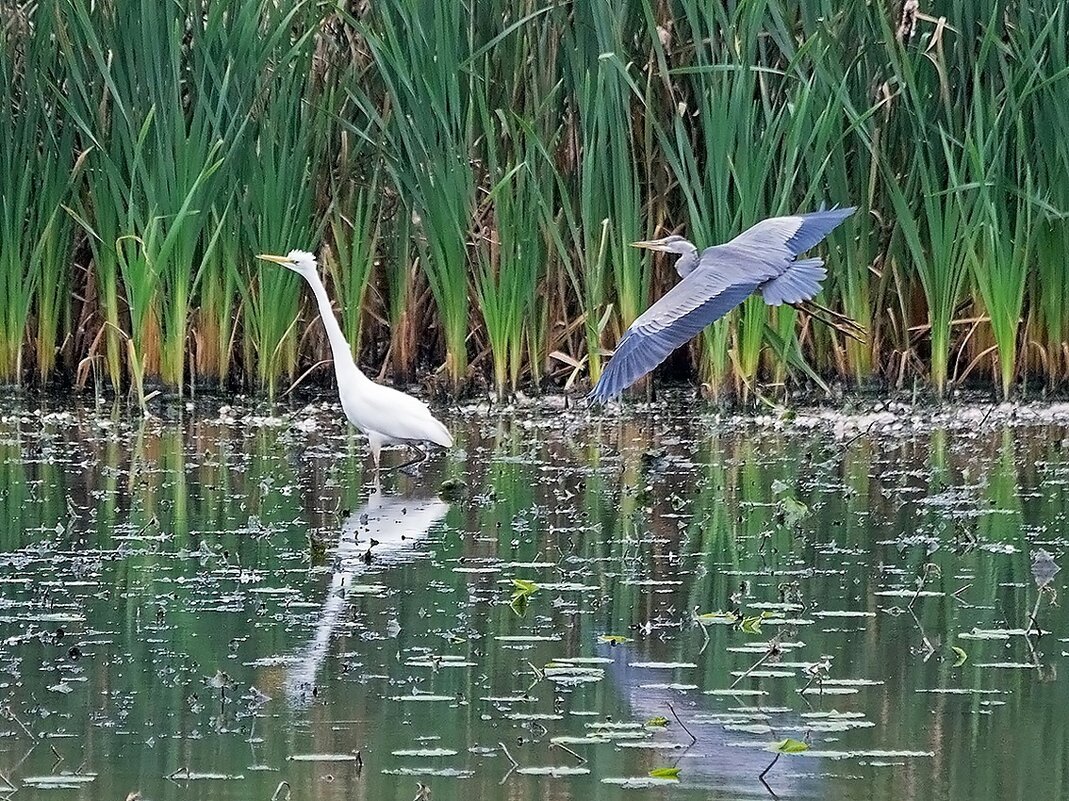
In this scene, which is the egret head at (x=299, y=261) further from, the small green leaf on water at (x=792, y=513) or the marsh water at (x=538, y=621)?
the small green leaf on water at (x=792, y=513)

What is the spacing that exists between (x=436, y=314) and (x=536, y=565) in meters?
5.04

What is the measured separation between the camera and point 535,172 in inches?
388

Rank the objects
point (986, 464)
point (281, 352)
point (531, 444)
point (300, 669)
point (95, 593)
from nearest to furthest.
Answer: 1. point (300, 669)
2. point (95, 593)
3. point (986, 464)
4. point (531, 444)
5. point (281, 352)

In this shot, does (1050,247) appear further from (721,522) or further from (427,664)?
(427,664)

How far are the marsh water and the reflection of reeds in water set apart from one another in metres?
0.02

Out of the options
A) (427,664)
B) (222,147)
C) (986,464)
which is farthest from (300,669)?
(222,147)

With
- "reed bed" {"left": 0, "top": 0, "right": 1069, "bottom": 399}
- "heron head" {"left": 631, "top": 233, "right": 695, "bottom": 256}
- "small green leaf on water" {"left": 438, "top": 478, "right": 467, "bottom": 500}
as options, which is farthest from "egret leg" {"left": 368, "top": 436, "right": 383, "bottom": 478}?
"reed bed" {"left": 0, "top": 0, "right": 1069, "bottom": 399}

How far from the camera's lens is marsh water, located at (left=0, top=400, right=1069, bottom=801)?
3812 millimetres

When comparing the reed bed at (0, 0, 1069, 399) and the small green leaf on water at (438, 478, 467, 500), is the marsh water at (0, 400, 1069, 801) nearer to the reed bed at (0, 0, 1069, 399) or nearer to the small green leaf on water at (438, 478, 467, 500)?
the small green leaf on water at (438, 478, 467, 500)

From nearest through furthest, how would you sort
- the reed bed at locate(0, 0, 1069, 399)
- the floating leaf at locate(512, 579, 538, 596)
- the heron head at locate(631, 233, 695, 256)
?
the floating leaf at locate(512, 579, 538, 596) → the heron head at locate(631, 233, 695, 256) → the reed bed at locate(0, 0, 1069, 399)

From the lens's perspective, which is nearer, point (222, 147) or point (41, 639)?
point (41, 639)

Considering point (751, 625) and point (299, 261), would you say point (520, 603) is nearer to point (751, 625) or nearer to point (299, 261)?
point (751, 625)

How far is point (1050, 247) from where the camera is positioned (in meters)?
9.58

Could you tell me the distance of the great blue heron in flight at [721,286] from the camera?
7.45 metres
